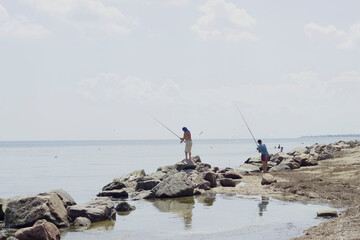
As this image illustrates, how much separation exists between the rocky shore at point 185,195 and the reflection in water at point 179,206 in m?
0.59

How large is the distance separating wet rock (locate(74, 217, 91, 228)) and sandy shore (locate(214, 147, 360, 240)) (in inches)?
221

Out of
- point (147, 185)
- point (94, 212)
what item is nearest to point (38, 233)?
point (94, 212)

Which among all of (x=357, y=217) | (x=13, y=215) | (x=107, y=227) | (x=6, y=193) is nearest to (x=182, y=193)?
(x=107, y=227)

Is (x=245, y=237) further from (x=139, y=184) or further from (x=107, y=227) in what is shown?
(x=139, y=184)

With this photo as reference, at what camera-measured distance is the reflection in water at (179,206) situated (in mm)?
12827

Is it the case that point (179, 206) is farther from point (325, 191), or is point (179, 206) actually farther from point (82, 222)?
point (325, 191)

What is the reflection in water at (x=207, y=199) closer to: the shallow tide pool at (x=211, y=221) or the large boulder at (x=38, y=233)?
the shallow tide pool at (x=211, y=221)

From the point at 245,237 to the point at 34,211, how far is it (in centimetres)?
560

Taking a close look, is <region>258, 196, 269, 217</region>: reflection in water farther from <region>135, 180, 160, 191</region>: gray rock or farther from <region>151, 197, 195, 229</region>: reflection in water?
<region>135, 180, 160, 191</region>: gray rock

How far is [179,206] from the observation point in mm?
14664

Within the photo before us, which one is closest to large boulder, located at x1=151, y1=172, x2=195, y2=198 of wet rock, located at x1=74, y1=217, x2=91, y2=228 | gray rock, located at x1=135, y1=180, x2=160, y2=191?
gray rock, located at x1=135, y1=180, x2=160, y2=191

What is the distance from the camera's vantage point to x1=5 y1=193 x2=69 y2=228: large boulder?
39.3 ft

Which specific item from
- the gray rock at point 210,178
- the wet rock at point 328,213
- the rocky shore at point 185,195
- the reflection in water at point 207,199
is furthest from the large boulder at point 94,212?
the gray rock at point 210,178

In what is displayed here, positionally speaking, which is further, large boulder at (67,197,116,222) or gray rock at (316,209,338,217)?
large boulder at (67,197,116,222)
